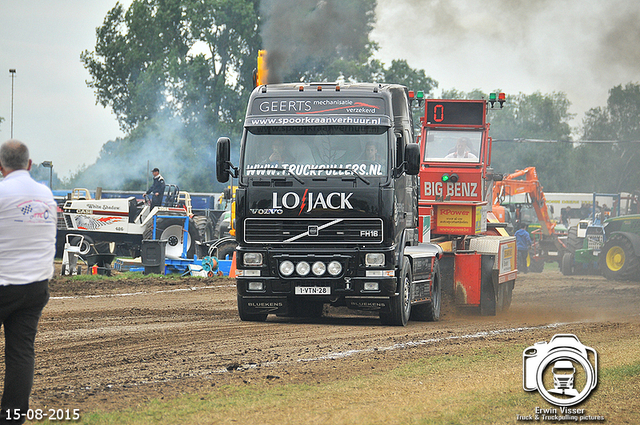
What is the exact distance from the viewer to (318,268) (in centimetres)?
1129

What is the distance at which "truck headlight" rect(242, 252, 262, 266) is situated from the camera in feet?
37.4

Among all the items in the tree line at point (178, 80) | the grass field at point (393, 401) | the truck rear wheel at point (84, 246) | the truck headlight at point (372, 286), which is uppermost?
the tree line at point (178, 80)

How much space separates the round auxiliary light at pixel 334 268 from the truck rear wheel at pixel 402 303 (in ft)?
3.24

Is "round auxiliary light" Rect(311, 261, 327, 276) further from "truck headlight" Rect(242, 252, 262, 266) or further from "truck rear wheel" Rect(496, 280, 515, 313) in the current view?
"truck rear wheel" Rect(496, 280, 515, 313)

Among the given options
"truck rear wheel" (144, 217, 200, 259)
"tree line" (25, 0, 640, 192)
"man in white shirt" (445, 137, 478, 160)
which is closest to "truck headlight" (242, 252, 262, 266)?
"man in white shirt" (445, 137, 478, 160)

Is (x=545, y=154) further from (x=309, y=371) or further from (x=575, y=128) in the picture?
(x=309, y=371)

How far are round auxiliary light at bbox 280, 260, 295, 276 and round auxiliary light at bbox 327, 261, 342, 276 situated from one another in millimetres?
516

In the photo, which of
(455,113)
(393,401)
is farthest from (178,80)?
(393,401)

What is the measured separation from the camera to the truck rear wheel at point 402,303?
1177 centimetres

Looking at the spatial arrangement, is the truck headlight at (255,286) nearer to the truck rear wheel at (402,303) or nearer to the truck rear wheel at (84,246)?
the truck rear wheel at (402,303)

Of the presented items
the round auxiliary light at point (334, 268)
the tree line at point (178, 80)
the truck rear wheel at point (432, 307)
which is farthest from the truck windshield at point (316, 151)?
the tree line at point (178, 80)

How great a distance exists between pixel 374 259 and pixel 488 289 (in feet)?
14.3

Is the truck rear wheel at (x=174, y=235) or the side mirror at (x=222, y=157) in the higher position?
the side mirror at (x=222, y=157)

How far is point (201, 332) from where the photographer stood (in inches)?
430
